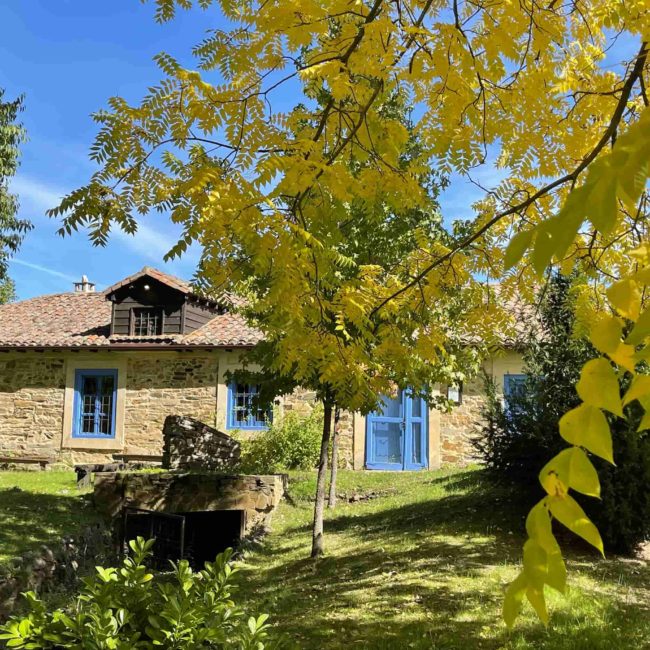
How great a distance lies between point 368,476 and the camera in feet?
46.0

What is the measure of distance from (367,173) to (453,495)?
8.18 metres

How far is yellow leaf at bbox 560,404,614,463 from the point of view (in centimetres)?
89

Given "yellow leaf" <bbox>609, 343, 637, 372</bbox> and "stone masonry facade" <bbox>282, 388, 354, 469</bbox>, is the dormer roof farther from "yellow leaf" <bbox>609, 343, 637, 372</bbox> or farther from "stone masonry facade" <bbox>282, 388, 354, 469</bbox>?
"yellow leaf" <bbox>609, 343, 637, 372</bbox>

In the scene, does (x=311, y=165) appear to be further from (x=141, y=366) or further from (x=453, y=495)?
(x=141, y=366)

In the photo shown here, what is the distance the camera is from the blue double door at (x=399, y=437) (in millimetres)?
14734

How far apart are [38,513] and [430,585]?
5273mm

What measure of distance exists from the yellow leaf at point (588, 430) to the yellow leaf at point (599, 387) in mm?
15

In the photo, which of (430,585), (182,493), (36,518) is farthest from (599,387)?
(182,493)

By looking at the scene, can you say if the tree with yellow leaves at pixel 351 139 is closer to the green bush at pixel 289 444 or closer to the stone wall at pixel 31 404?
the green bush at pixel 289 444

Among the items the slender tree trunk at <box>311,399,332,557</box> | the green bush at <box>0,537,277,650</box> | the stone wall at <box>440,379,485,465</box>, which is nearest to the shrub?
the slender tree trunk at <box>311,399,332,557</box>

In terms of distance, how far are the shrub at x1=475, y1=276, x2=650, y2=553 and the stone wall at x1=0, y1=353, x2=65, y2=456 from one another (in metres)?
12.0

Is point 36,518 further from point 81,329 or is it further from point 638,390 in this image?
point 81,329

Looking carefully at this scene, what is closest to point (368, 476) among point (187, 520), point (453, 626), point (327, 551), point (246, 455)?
point (246, 455)

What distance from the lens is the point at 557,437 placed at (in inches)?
295
